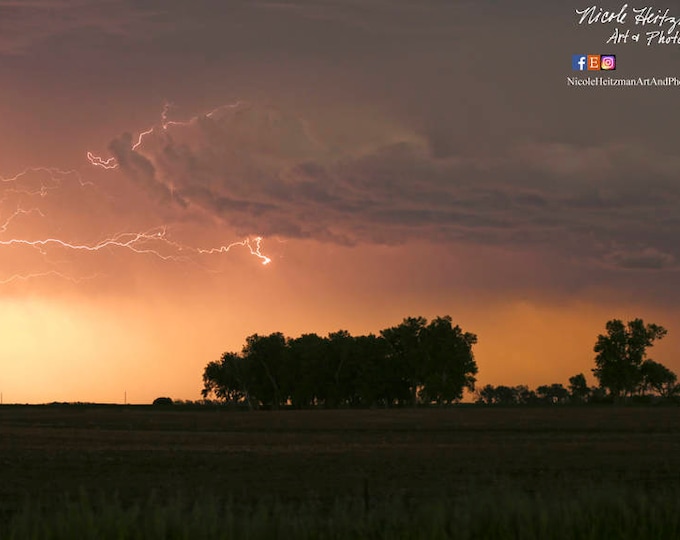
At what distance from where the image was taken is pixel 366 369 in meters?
181

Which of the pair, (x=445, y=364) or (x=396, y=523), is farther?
(x=445, y=364)

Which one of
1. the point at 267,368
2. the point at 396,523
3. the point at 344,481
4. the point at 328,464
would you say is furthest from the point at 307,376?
the point at 396,523

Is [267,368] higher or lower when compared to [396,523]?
higher

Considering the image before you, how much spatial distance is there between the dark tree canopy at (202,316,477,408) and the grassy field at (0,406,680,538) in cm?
10963

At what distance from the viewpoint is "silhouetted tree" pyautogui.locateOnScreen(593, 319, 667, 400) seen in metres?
184

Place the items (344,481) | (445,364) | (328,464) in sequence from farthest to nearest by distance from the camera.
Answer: (445,364), (328,464), (344,481)

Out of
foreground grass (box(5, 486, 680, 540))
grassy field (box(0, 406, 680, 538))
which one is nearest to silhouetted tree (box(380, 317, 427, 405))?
grassy field (box(0, 406, 680, 538))

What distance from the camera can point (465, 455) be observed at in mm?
48219

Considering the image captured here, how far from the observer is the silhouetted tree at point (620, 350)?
18362cm

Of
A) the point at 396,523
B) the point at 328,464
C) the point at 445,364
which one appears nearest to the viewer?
the point at 396,523

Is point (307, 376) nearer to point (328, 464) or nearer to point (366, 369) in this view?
point (366, 369)

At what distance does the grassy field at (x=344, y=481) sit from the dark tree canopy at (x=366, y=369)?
10963 cm

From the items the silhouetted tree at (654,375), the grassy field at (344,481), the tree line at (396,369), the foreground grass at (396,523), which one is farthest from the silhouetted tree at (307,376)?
the foreground grass at (396,523)

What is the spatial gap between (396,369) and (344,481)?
149078mm
